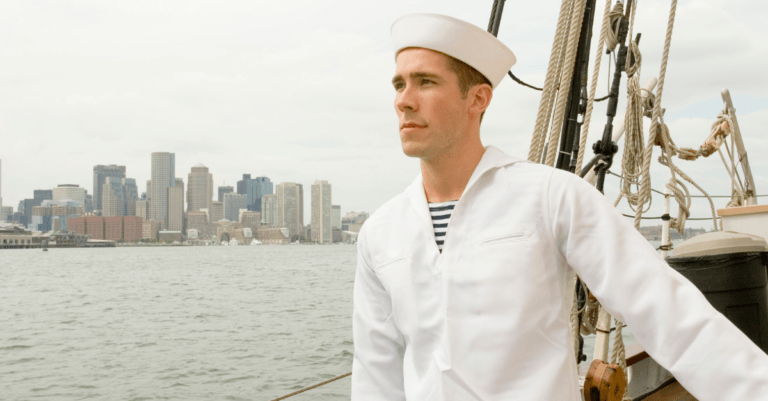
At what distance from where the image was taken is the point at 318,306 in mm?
23031

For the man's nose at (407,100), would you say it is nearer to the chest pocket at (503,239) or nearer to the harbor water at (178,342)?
the chest pocket at (503,239)

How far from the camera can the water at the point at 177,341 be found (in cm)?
1221

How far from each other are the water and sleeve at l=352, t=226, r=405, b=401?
29.6ft

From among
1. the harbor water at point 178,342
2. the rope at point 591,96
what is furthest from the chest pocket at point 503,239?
the harbor water at point 178,342

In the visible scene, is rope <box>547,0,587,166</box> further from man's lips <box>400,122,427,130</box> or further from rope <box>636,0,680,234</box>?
man's lips <box>400,122,427,130</box>

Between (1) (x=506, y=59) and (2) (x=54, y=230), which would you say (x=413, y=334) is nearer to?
(1) (x=506, y=59)

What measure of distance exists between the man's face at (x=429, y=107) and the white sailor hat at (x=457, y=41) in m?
0.02

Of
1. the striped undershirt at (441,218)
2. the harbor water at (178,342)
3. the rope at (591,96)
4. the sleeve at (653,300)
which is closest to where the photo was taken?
the sleeve at (653,300)

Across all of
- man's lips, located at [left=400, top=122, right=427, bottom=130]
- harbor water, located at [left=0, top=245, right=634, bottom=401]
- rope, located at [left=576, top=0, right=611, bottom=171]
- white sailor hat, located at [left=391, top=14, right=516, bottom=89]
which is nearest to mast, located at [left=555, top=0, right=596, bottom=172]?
rope, located at [left=576, top=0, right=611, bottom=171]

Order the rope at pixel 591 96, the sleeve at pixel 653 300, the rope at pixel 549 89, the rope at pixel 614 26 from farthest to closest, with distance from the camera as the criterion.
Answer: the rope at pixel 614 26, the rope at pixel 591 96, the rope at pixel 549 89, the sleeve at pixel 653 300

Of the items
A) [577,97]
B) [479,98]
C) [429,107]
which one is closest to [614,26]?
[577,97]

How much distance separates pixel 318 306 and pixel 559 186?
22.5 metres

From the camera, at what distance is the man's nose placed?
3.43 ft

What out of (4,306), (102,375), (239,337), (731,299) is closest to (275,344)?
(239,337)
